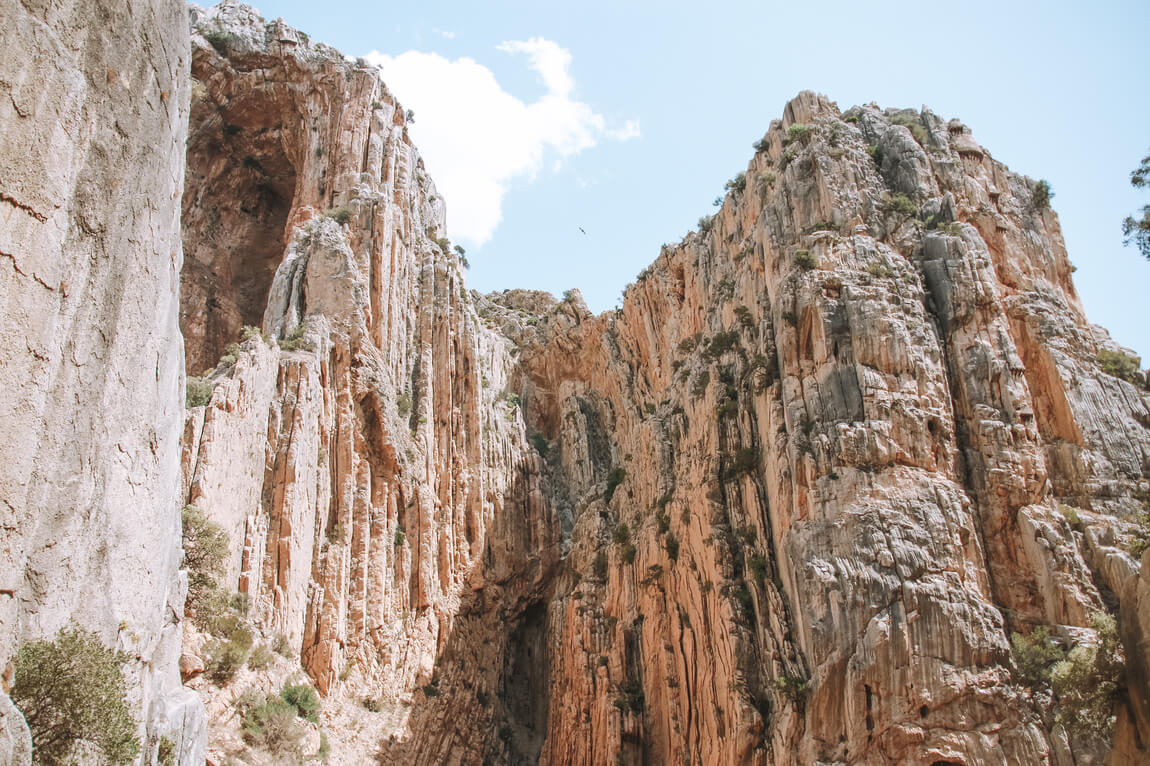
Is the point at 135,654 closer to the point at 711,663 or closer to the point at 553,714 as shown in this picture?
the point at 711,663

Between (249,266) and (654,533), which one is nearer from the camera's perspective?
(654,533)

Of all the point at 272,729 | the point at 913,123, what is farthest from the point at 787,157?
the point at 272,729

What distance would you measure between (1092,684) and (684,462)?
1996cm

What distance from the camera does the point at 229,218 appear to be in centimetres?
5144

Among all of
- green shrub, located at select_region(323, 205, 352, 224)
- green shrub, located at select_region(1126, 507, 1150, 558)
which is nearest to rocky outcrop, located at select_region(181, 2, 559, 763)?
green shrub, located at select_region(323, 205, 352, 224)

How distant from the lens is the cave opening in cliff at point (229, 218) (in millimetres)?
47469

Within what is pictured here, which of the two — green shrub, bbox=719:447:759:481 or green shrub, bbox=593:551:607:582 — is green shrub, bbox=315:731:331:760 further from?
green shrub, bbox=719:447:759:481

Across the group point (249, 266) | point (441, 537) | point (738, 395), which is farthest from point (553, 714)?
point (249, 266)

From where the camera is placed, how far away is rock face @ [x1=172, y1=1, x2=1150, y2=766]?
29.1 m

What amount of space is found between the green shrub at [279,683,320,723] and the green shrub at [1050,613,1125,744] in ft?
74.4

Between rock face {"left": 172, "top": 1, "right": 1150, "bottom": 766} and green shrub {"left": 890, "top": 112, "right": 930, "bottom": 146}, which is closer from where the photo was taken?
rock face {"left": 172, "top": 1, "right": 1150, "bottom": 766}

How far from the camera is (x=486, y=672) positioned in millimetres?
42938

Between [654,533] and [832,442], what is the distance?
1073cm

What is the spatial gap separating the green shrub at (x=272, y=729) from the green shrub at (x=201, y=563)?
3.33 metres
